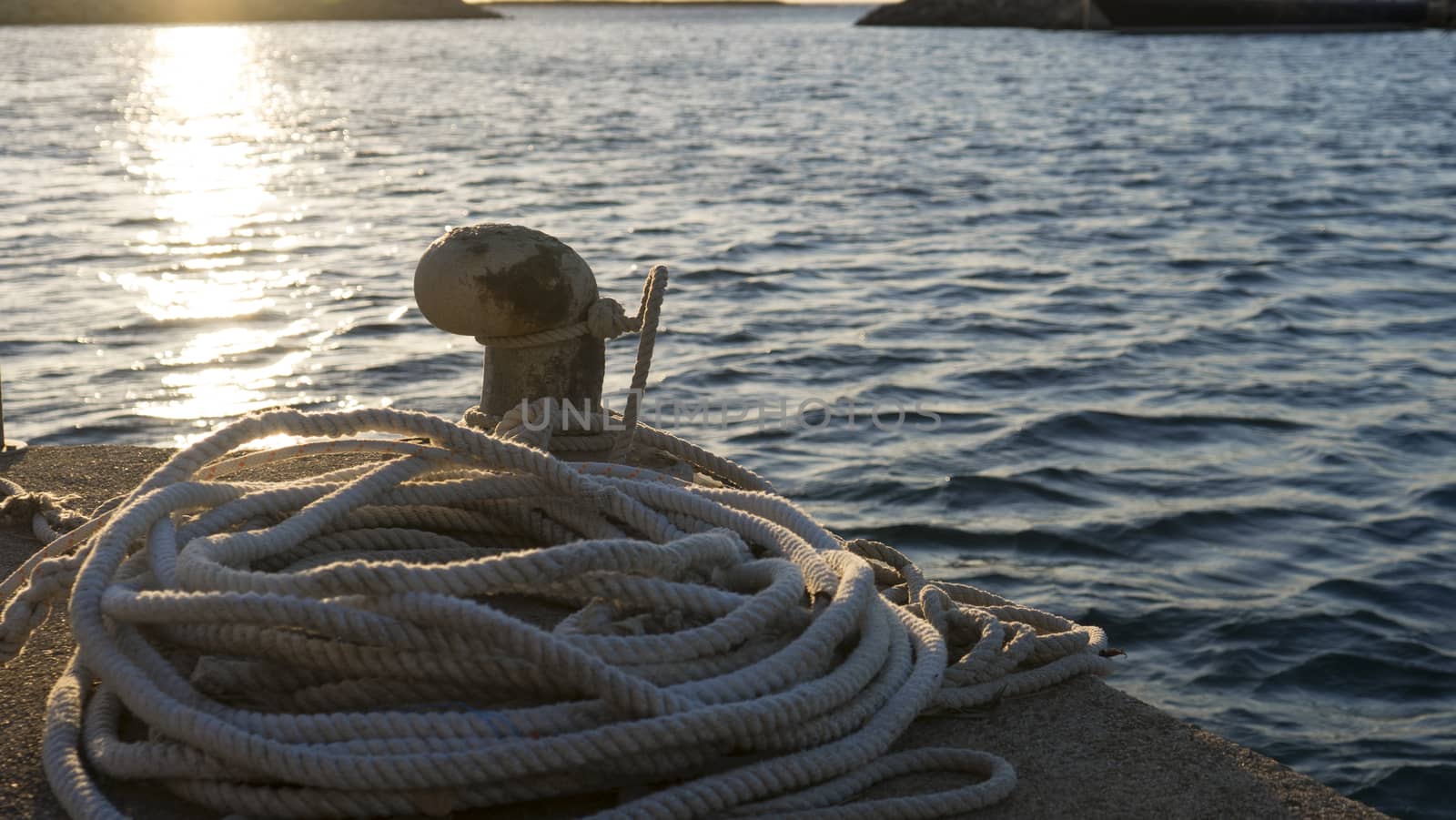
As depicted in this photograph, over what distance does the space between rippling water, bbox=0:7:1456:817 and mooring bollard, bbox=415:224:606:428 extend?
228 centimetres

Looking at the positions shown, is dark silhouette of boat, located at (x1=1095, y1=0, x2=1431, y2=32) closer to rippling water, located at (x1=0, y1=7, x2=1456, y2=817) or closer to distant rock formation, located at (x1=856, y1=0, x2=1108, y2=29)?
distant rock formation, located at (x1=856, y1=0, x2=1108, y2=29)

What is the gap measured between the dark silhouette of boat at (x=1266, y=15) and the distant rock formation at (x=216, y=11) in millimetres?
69687

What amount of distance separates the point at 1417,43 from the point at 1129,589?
64.2m

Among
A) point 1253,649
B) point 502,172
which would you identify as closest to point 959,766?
point 1253,649

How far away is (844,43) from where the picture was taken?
79.4 m

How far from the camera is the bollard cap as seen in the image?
369cm

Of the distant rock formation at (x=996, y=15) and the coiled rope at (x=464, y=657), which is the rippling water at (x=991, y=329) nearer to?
the coiled rope at (x=464, y=657)

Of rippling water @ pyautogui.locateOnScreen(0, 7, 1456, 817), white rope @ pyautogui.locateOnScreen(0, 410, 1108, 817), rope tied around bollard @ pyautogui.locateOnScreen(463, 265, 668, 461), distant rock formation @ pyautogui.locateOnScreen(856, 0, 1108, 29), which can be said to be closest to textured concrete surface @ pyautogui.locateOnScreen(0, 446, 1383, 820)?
white rope @ pyautogui.locateOnScreen(0, 410, 1108, 817)

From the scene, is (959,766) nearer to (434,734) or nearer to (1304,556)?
(434,734)

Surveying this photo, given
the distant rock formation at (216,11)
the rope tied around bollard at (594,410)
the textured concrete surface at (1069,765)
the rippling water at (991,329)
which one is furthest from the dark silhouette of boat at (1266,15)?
the textured concrete surface at (1069,765)

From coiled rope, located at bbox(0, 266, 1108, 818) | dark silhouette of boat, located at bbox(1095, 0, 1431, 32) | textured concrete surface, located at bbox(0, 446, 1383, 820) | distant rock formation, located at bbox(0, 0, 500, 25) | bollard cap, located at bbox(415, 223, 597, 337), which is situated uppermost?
distant rock formation, located at bbox(0, 0, 500, 25)

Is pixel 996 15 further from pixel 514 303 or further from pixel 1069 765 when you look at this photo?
pixel 1069 765

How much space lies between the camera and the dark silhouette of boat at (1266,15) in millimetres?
71000

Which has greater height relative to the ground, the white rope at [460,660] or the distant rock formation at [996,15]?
the distant rock formation at [996,15]
